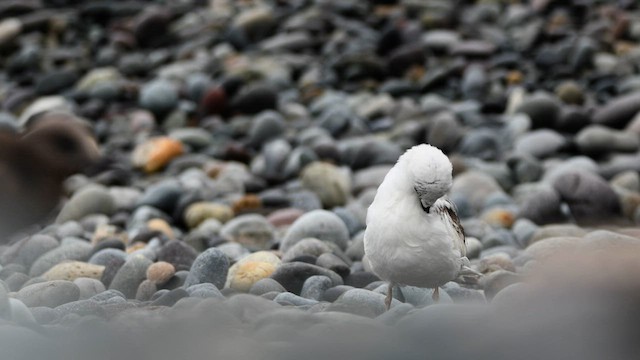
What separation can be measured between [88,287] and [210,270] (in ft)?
2.11

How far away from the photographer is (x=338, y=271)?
543cm

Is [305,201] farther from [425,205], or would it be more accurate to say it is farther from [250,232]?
[425,205]

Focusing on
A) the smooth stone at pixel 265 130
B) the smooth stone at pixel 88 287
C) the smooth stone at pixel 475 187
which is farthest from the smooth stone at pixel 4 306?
the smooth stone at pixel 265 130

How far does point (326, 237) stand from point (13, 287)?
70.1 inches

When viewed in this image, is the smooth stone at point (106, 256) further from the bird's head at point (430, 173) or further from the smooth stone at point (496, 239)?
the bird's head at point (430, 173)

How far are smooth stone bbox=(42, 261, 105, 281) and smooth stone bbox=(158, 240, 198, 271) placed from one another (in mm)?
357

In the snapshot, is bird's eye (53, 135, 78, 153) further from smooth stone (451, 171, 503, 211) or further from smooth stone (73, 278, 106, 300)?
smooth stone (451, 171, 503, 211)

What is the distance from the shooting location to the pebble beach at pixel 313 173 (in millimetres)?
3146

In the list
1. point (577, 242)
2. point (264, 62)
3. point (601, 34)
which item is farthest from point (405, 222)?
point (601, 34)

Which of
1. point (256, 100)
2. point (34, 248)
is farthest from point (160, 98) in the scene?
point (34, 248)

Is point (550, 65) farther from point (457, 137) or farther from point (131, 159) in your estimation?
point (131, 159)

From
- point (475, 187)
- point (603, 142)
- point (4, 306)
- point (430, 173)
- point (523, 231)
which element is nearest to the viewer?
point (430, 173)

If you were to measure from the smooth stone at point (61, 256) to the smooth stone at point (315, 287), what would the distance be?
1637 millimetres

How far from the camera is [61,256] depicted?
20.0 feet
